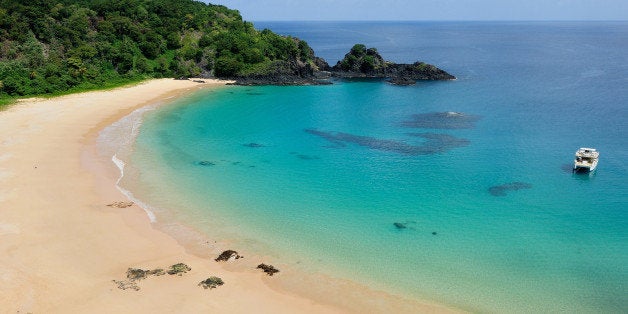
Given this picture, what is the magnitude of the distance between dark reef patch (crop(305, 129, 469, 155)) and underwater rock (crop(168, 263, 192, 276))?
3087cm

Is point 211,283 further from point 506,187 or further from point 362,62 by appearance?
point 362,62

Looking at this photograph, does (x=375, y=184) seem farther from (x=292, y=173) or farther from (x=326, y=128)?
(x=326, y=128)

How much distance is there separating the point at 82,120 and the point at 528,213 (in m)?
57.9

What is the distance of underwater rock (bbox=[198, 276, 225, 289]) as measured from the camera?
87.8 feet

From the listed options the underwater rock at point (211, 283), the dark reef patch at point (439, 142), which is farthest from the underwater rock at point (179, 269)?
the dark reef patch at point (439, 142)

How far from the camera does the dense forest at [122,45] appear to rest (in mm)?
82250

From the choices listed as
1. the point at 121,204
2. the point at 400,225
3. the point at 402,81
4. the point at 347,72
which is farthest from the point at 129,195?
the point at 347,72

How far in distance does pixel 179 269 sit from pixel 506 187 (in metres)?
30.0

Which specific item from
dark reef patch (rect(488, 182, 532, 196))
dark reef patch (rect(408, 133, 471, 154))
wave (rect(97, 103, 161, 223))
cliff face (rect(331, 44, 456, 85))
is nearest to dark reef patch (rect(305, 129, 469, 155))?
dark reef patch (rect(408, 133, 471, 154))

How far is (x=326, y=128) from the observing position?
215ft

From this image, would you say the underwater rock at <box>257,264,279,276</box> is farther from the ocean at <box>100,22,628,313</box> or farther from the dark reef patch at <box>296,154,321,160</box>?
the dark reef patch at <box>296,154,321,160</box>

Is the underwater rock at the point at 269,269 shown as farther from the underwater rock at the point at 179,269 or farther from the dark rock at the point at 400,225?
the dark rock at the point at 400,225

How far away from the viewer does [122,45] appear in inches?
3834

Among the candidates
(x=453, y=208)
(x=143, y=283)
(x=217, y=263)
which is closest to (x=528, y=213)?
(x=453, y=208)
